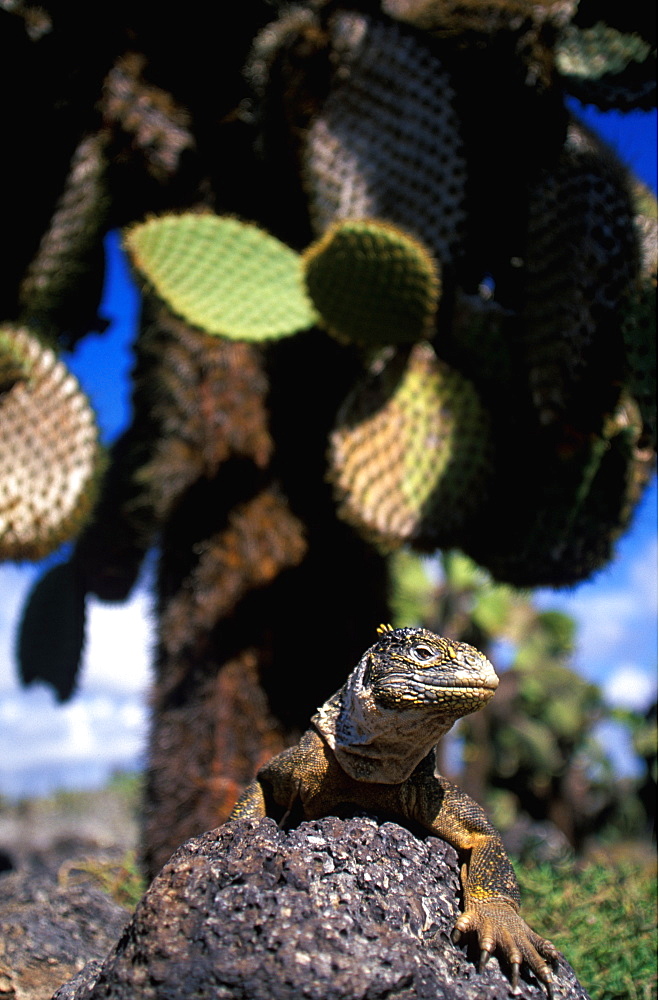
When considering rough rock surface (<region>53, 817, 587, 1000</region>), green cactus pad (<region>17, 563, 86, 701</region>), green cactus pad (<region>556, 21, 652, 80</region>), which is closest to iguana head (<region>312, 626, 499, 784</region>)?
rough rock surface (<region>53, 817, 587, 1000</region>)

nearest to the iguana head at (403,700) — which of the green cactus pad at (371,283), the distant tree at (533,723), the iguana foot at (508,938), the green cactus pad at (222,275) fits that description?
the iguana foot at (508,938)

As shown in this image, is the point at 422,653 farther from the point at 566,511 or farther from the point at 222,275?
the point at 222,275

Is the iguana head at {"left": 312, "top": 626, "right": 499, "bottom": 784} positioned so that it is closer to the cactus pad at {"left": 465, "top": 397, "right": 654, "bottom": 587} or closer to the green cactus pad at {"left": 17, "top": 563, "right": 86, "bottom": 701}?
the cactus pad at {"left": 465, "top": 397, "right": 654, "bottom": 587}

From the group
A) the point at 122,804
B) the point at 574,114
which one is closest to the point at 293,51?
the point at 574,114

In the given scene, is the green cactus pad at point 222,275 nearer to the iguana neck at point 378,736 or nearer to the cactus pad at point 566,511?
the cactus pad at point 566,511

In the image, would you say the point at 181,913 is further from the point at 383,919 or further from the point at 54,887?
the point at 54,887

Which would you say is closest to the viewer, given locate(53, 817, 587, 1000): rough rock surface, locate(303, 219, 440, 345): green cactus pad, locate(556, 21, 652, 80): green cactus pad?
locate(53, 817, 587, 1000): rough rock surface
